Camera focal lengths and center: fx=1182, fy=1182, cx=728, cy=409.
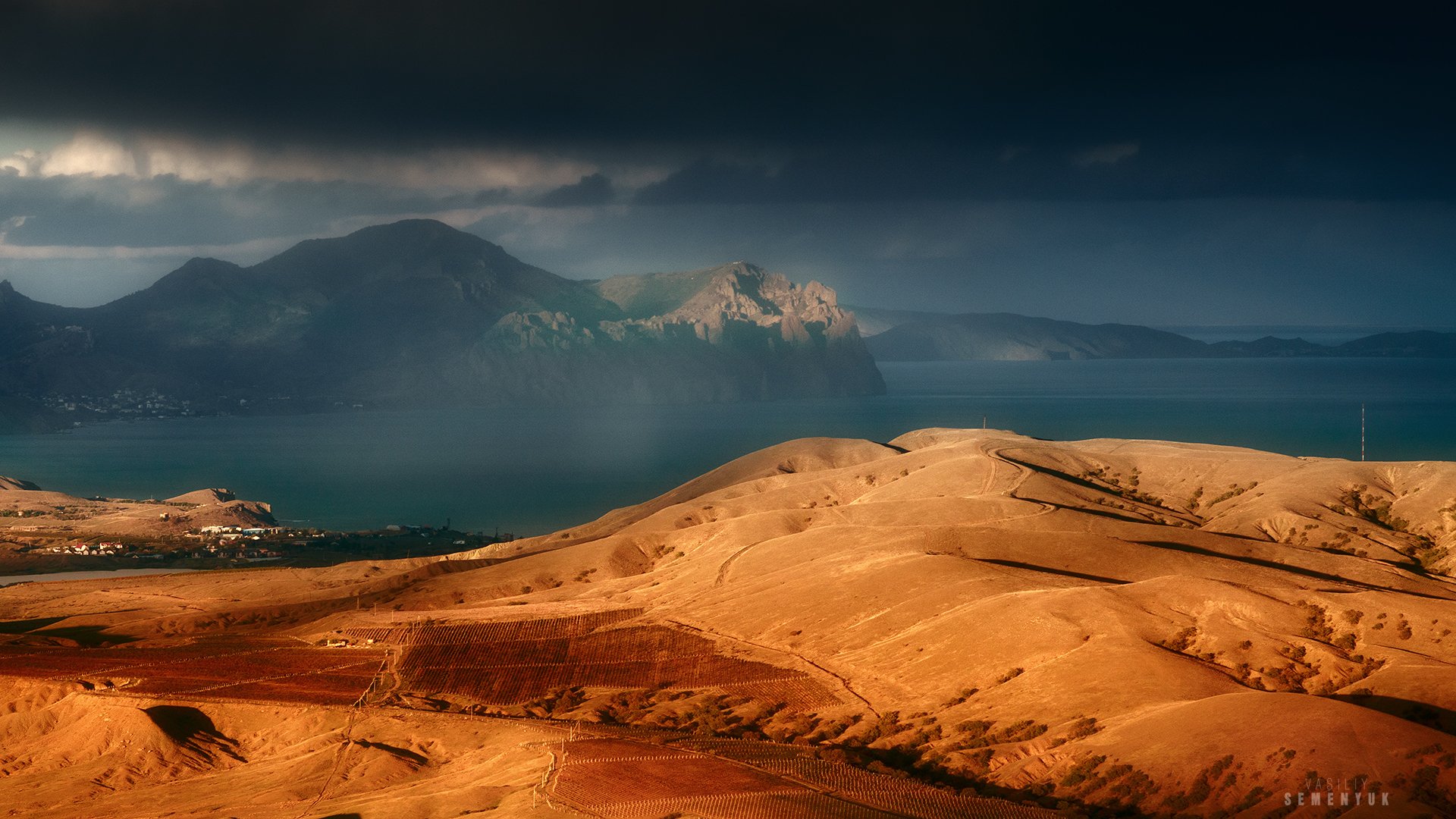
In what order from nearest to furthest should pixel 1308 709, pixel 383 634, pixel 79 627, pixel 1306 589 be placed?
pixel 1308 709 < pixel 1306 589 < pixel 383 634 < pixel 79 627

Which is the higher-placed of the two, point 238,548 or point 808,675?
point 808,675

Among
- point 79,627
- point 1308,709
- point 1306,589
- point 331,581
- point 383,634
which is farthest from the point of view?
point 331,581

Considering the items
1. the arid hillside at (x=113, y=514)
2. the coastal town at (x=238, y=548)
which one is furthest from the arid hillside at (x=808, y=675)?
the arid hillside at (x=113, y=514)

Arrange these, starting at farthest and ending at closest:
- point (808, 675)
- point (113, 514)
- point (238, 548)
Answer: point (113, 514)
point (238, 548)
point (808, 675)

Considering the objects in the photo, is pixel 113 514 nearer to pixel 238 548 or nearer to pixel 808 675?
pixel 238 548

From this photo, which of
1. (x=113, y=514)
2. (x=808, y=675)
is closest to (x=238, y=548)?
(x=113, y=514)

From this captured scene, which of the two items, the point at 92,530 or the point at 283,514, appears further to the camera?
the point at 283,514

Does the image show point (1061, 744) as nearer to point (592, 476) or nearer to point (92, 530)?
point (92, 530)

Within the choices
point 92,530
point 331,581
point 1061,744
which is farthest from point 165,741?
point 92,530
